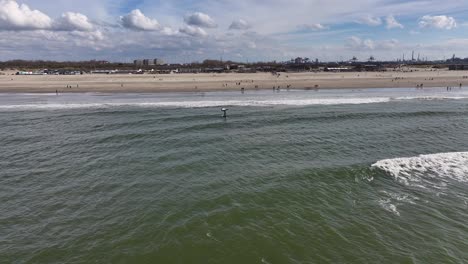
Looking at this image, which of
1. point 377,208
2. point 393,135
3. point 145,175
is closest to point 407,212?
point 377,208

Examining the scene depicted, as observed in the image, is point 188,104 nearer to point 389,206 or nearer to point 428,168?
point 428,168

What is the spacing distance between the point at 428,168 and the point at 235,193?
11.8 m

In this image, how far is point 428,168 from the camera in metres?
18.0

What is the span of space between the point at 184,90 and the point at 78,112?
27.5 meters

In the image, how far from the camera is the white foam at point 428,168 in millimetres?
16344

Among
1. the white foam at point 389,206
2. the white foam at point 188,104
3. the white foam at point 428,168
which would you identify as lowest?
the white foam at point 389,206

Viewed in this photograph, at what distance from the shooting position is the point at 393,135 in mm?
26234

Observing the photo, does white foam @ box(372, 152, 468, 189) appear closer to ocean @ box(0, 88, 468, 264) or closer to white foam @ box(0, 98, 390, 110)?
ocean @ box(0, 88, 468, 264)

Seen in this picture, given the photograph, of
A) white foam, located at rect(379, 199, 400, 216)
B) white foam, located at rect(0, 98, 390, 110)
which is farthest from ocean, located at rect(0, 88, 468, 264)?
white foam, located at rect(0, 98, 390, 110)

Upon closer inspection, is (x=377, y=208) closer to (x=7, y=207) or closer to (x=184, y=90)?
(x=7, y=207)

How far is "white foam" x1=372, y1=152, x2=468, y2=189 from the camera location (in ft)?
53.6

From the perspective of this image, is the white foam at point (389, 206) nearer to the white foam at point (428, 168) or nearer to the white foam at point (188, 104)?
the white foam at point (428, 168)

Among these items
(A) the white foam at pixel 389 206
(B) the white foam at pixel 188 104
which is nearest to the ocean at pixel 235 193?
(A) the white foam at pixel 389 206

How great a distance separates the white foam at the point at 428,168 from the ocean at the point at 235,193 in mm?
106
